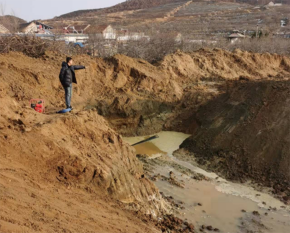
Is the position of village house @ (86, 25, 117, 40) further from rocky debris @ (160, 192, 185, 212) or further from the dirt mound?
rocky debris @ (160, 192, 185, 212)

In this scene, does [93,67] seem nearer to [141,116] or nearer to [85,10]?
[141,116]

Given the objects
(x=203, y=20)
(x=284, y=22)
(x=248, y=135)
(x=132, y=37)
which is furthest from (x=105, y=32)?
(x=284, y=22)

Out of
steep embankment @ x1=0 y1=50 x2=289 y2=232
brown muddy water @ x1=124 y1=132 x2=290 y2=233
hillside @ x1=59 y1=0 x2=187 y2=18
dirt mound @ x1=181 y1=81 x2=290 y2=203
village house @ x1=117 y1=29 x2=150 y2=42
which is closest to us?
steep embankment @ x1=0 y1=50 x2=289 y2=232

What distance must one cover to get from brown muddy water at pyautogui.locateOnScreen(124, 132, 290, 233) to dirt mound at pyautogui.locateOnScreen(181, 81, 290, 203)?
2.13ft

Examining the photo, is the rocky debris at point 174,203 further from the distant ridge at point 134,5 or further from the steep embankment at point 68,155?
the distant ridge at point 134,5

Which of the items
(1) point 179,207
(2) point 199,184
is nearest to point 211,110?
(2) point 199,184

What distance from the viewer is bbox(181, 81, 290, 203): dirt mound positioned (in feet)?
35.1

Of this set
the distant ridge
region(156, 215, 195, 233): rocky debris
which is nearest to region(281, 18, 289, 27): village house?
the distant ridge

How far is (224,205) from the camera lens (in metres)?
8.91

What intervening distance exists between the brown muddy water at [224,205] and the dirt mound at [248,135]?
65 cm

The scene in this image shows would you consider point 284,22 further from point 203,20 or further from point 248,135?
point 248,135

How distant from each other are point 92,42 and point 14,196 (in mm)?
18590

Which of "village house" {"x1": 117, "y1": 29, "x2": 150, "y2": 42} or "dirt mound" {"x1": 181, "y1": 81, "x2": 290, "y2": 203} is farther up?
"village house" {"x1": 117, "y1": 29, "x2": 150, "y2": 42}

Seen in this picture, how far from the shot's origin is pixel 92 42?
21797 millimetres
